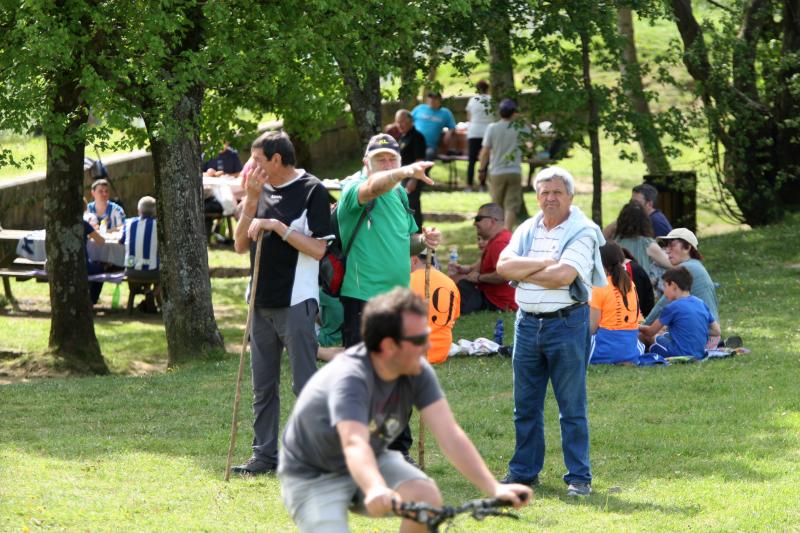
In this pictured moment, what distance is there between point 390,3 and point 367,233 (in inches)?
234

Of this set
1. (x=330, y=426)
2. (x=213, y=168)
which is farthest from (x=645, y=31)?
(x=330, y=426)

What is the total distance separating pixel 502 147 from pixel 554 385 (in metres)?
12.8

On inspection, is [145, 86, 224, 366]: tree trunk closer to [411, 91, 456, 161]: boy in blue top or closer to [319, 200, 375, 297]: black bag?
[319, 200, 375, 297]: black bag

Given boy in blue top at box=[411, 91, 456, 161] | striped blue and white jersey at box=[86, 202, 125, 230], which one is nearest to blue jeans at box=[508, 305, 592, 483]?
striped blue and white jersey at box=[86, 202, 125, 230]

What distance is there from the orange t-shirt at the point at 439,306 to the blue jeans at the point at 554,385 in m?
3.30

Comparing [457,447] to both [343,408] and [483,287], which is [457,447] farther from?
[483,287]

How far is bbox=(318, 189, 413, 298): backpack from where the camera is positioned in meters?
7.80

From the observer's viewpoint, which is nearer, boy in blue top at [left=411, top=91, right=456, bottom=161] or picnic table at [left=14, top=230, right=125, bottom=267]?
picnic table at [left=14, top=230, right=125, bottom=267]

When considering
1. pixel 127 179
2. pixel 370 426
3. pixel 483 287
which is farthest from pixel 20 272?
pixel 370 426

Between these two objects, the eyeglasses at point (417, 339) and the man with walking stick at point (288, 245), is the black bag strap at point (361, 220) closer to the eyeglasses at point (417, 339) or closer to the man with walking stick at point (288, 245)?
the man with walking stick at point (288, 245)

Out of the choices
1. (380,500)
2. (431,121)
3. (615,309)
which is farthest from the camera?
(431,121)

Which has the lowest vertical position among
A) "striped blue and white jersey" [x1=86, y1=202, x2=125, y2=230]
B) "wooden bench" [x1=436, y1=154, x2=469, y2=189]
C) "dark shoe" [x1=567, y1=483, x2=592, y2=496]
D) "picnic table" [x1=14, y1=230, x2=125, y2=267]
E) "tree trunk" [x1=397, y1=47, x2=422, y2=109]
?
"dark shoe" [x1=567, y1=483, x2=592, y2=496]

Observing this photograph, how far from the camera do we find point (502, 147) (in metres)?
20.1

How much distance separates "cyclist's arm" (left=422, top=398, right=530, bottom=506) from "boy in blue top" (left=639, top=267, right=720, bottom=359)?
6874 millimetres
